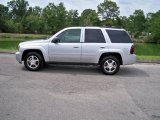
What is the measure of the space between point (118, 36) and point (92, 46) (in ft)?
3.65

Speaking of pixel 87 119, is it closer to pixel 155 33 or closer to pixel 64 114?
pixel 64 114

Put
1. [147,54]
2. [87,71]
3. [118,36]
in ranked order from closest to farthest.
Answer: [118,36], [87,71], [147,54]

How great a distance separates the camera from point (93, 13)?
92.8 m

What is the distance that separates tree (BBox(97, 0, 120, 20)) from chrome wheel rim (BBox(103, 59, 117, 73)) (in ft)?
286

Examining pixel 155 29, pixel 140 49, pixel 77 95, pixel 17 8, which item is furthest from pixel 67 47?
→ pixel 17 8

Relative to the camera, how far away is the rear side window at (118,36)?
1136 cm

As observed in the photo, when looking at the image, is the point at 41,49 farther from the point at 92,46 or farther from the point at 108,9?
the point at 108,9

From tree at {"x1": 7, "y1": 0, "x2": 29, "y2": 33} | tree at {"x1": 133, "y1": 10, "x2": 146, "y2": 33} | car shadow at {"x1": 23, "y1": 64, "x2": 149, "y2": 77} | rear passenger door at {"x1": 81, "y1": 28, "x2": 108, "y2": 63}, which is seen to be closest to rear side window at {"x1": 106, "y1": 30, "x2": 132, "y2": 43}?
rear passenger door at {"x1": 81, "y1": 28, "x2": 108, "y2": 63}

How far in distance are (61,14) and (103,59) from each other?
74444mm

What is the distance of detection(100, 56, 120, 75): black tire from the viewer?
11242 millimetres

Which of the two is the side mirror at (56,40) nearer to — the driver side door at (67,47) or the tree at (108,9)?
the driver side door at (67,47)

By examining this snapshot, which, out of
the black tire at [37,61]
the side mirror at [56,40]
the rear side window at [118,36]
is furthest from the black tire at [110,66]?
the black tire at [37,61]

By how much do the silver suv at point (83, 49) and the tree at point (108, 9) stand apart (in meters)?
87.0

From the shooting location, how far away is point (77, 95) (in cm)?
779
